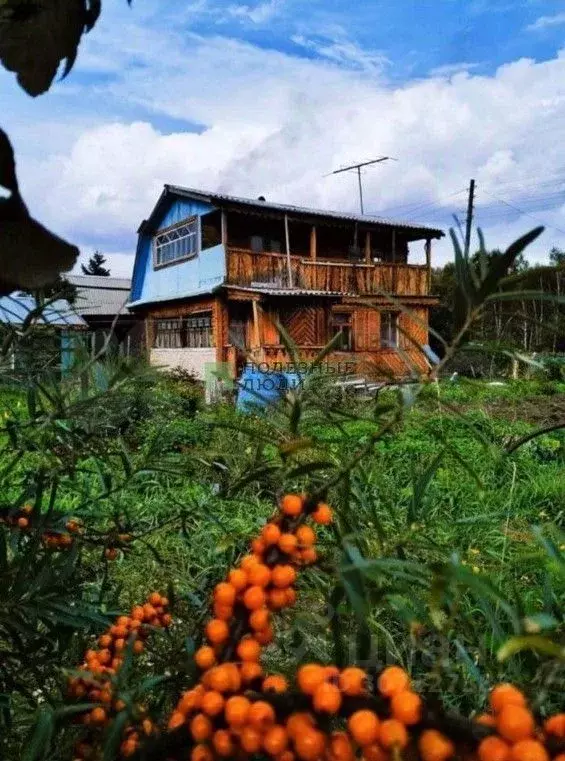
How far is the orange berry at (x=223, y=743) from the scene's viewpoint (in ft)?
1.02

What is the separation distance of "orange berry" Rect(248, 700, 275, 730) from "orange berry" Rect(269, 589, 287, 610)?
68 millimetres

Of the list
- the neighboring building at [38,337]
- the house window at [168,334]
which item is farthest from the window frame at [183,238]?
the neighboring building at [38,337]

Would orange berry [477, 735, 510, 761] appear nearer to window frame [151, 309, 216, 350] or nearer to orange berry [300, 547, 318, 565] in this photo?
orange berry [300, 547, 318, 565]

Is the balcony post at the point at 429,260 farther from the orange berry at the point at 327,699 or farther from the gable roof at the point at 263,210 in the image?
the orange berry at the point at 327,699

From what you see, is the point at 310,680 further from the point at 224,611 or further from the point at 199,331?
the point at 199,331

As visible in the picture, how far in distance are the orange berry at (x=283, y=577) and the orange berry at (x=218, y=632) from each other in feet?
0.13

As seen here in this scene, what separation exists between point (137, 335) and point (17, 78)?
16022 millimetres

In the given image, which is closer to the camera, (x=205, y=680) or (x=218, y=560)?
(x=205, y=680)

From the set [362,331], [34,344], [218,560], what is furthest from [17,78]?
[362,331]

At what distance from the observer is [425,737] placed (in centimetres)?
28

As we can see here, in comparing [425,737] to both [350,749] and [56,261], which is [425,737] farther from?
[56,261]

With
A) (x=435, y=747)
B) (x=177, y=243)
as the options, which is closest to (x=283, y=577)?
(x=435, y=747)

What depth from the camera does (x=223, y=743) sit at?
31 centimetres

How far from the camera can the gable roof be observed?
41.6 ft
